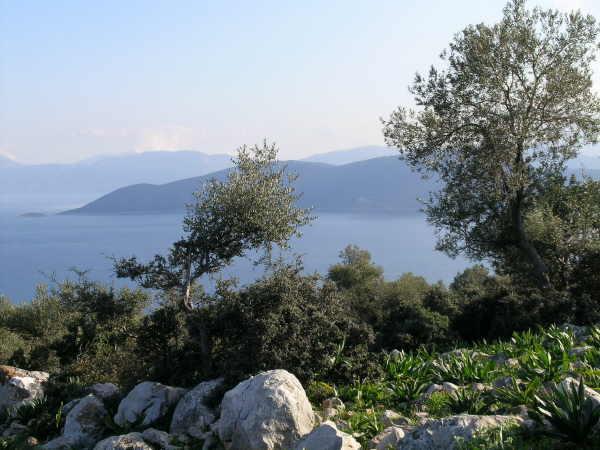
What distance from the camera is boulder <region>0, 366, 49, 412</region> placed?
17.7 metres

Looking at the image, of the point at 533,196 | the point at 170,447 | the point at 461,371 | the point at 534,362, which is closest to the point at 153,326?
the point at 170,447

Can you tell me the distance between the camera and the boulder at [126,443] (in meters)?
11.2

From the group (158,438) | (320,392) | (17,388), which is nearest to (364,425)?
(320,392)

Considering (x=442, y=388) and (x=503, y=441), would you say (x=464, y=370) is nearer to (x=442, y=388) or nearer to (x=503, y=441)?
(x=442, y=388)

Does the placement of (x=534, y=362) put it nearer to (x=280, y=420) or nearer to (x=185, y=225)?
(x=280, y=420)

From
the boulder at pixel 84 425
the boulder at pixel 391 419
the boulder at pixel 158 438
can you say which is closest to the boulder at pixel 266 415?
the boulder at pixel 391 419

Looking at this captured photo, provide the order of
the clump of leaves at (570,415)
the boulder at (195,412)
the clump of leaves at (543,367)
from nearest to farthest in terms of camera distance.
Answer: the clump of leaves at (570,415)
the clump of leaves at (543,367)
the boulder at (195,412)

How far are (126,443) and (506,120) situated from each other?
56.1 ft

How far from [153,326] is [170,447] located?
16.9 feet

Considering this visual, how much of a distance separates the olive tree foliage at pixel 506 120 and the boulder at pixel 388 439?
13.5m

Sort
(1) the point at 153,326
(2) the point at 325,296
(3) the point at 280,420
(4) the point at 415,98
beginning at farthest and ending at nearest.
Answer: (4) the point at 415,98 < (1) the point at 153,326 < (2) the point at 325,296 < (3) the point at 280,420

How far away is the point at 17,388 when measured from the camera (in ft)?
59.0

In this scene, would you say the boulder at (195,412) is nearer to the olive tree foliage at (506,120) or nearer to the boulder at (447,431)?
the boulder at (447,431)

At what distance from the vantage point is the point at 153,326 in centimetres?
1605
